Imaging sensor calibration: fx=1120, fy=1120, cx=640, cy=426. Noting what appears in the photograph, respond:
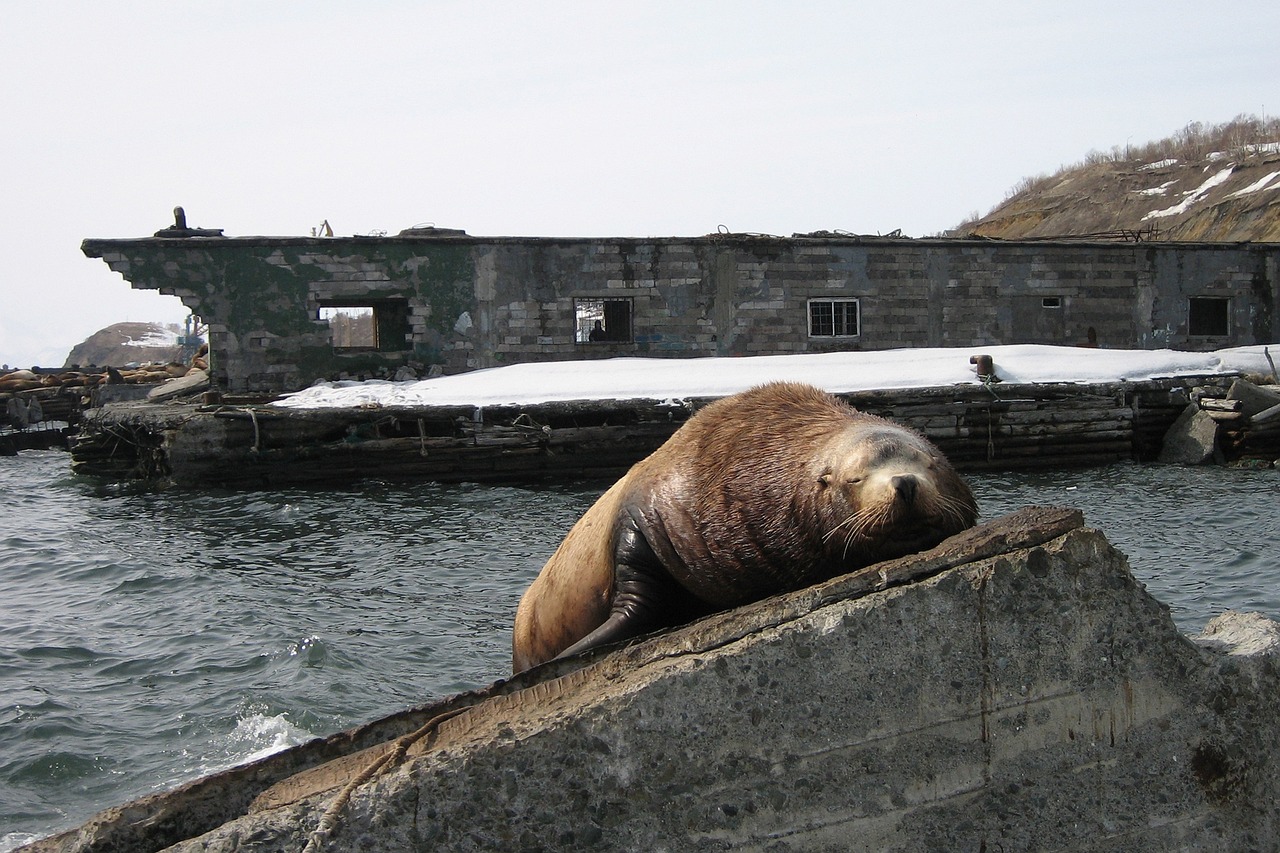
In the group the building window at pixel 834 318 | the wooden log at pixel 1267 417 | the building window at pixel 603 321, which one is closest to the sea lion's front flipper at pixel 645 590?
the wooden log at pixel 1267 417

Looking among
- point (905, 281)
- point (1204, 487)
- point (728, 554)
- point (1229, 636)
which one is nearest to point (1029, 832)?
point (1229, 636)

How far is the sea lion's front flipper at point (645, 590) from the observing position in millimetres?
3959

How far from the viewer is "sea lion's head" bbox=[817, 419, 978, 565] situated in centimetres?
319

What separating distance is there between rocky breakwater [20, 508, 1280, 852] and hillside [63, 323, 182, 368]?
6865 centimetres

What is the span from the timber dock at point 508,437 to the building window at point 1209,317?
10357 millimetres

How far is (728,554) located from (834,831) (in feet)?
4.08

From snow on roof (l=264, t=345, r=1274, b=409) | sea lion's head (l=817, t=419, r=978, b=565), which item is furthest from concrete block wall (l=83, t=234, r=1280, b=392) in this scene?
sea lion's head (l=817, t=419, r=978, b=565)

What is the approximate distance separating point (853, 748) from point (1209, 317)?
25992 mm

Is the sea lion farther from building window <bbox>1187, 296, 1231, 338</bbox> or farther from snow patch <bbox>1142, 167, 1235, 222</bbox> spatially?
snow patch <bbox>1142, 167, 1235, 222</bbox>

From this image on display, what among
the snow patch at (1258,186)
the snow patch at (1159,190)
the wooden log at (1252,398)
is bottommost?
the wooden log at (1252,398)

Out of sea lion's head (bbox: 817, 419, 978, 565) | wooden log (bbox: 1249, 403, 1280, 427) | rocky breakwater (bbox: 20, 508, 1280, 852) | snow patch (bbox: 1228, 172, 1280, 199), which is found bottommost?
wooden log (bbox: 1249, 403, 1280, 427)

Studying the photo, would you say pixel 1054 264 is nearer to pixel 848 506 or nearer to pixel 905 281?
pixel 905 281

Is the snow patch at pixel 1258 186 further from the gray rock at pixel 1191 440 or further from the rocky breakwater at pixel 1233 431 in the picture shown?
the gray rock at pixel 1191 440

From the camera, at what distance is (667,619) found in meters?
4.00
